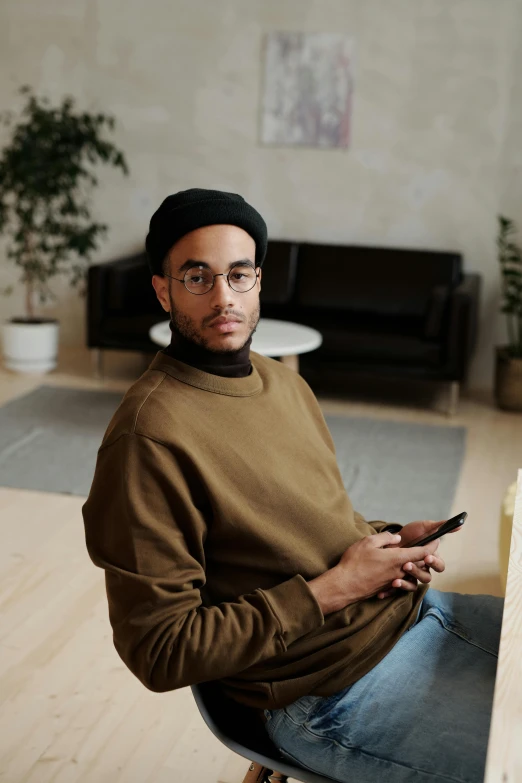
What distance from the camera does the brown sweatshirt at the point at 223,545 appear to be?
125 cm

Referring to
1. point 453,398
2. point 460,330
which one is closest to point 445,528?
point 460,330

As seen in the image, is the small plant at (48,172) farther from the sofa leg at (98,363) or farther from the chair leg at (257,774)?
the chair leg at (257,774)

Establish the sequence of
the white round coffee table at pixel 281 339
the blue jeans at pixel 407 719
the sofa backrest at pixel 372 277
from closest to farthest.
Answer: the blue jeans at pixel 407 719
the white round coffee table at pixel 281 339
the sofa backrest at pixel 372 277

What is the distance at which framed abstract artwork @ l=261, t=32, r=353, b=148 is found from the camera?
5.86 metres

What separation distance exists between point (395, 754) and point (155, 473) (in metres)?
0.49

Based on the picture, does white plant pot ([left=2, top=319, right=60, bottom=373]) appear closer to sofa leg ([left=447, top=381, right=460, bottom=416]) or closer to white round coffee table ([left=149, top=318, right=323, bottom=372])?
white round coffee table ([left=149, top=318, right=323, bottom=372])

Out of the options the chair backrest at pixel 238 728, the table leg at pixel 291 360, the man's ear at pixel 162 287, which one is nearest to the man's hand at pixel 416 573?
the chair backrest at pixel 238 728

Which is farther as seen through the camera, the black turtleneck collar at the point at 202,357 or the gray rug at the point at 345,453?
the gray rug at the point at 345,453

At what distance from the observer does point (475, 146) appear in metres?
5.78

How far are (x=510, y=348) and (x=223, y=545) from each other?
4.52 m

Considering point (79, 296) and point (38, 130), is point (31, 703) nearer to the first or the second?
point (38, 130)

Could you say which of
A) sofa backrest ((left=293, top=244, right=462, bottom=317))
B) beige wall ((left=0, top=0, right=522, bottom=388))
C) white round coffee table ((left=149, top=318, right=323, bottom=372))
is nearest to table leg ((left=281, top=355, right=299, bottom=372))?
white round coffee table ((left=149, top=318, right=323, bottom=372))

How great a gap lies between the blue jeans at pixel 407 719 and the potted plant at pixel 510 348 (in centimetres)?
416

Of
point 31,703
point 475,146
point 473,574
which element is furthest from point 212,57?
point 31,703
